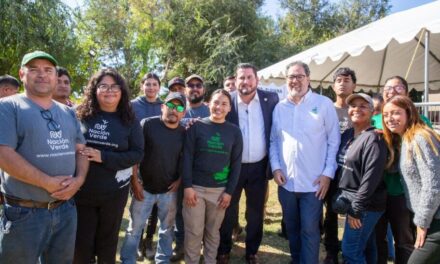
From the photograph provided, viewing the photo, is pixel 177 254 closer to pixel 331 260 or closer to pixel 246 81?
pixel 331 260

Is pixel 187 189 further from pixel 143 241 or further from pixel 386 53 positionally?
pixel 386 53

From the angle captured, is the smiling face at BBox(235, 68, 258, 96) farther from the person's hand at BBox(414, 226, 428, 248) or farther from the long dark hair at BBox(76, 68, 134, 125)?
the person's hand at BBox(414, 226, 428, 248)

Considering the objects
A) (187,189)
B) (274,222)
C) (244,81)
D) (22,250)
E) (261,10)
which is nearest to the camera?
(22,250)

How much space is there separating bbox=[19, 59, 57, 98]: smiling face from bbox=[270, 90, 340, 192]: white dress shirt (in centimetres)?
240

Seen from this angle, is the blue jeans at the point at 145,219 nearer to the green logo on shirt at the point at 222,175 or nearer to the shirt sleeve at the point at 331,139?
the green logo on shirt at the point at 222,175

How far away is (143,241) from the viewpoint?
4340 millimetres

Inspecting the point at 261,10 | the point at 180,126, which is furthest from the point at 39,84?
the point at 261,10

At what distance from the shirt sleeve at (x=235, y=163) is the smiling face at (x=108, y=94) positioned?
1321 mm

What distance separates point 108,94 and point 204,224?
1.74m

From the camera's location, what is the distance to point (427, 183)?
Result: 247 cm

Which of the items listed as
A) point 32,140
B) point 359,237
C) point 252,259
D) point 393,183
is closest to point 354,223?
point 359,237

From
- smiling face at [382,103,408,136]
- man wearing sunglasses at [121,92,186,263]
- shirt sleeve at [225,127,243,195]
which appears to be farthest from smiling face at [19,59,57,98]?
smiling face at [382,103,408,136]

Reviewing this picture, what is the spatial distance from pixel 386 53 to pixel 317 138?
5780mm

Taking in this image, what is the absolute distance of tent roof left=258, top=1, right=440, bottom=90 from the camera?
4.79m
